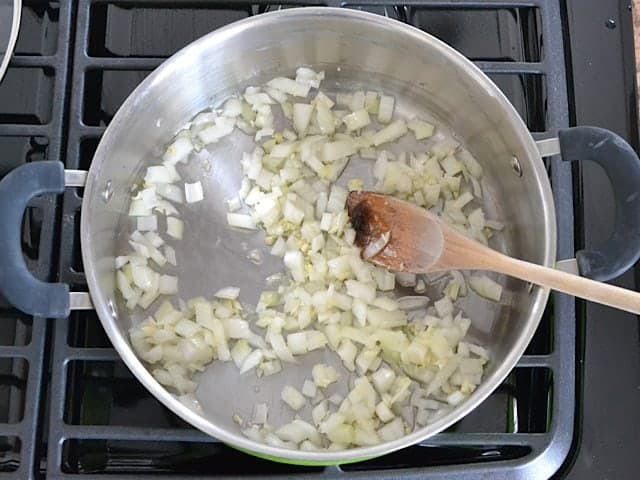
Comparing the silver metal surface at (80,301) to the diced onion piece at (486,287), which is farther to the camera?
the diced onion piece at (486,287)

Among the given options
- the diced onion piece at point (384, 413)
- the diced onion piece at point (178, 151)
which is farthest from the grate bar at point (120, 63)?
the diced onion piece at point (384, 413)

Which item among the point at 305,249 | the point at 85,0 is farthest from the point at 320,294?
the point at 85,0

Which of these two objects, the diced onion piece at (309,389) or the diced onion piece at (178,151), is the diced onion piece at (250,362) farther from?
the diced onion piece at (178,151)

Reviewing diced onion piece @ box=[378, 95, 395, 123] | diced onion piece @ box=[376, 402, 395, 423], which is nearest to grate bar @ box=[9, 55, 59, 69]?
diced onion piece @ box=[378, 95, 395, 123]

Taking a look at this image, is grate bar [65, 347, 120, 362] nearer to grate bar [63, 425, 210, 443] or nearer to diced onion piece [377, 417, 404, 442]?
grate bar [63, 425, 210, 443]

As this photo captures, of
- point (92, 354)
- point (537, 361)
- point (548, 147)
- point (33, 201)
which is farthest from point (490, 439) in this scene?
point (33, 201)

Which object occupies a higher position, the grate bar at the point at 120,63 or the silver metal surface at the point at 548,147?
the grate bar at the point at 120,63

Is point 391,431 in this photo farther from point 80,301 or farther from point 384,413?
point 80,301

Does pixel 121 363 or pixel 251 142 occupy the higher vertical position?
pixel 251 142
